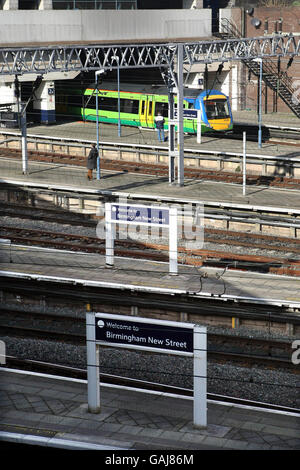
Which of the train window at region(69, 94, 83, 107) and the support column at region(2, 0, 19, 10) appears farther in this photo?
the train window at region(69, 94, 83, 107)

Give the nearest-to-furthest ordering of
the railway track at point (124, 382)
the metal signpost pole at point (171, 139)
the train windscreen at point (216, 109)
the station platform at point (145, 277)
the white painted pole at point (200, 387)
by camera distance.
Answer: the white painted pole at point (200, 387) < the railway track at point (124, 382) < the station platform at point (145, 277) < the metal signpost pole at point (171, 139) < the train windscreen at point (216, 109)

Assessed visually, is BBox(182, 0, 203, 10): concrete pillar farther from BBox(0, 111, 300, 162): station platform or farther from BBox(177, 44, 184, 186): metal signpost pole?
BBox(177, 44, 184, 186): metal signpost pole

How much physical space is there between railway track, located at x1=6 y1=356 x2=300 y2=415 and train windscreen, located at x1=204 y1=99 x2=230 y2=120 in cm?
2087

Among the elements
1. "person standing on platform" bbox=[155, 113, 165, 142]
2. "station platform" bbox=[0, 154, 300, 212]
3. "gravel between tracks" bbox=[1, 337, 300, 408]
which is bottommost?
"gravel between tracks" bbox=[1, 337, 300, 408]

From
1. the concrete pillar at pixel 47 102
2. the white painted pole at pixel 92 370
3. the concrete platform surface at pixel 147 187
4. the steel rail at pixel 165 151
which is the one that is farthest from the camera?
the concrete pillar at pixel 47 102

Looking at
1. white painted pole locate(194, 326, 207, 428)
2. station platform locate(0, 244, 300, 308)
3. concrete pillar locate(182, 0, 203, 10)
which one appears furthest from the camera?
concrete pillar locate(182, 0, 203, 10)

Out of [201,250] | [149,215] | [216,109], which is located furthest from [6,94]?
[149,215]

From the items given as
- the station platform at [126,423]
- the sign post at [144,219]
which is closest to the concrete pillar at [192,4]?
the sign post at [144,219]

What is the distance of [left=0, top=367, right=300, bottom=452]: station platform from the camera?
1051cm

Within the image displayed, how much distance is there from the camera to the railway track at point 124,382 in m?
12.1

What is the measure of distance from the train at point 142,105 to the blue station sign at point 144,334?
22.0m

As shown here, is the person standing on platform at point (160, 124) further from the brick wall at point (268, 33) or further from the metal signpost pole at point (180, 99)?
the brick wall at point (268, 33)

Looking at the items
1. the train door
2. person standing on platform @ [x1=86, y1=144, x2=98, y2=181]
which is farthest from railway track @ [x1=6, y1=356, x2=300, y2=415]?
the train door

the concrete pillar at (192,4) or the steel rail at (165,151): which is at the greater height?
the concrete pillar at (192,4)
